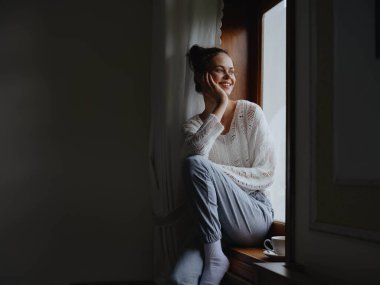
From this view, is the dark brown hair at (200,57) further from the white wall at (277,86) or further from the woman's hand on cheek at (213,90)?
the white wall at (277,86)

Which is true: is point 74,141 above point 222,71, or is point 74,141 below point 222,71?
below

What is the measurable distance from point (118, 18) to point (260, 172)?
4.50 ft

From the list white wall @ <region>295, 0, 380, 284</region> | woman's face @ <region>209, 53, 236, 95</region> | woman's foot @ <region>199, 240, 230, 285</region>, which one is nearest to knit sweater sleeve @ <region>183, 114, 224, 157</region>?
woman's face @ <region>209, 53, 236, 95</region>

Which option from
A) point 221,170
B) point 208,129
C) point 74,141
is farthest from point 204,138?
point 74,141

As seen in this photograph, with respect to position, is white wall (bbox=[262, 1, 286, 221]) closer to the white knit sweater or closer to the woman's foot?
the white knit sweater

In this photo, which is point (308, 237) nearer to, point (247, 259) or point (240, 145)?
point (247, 259)

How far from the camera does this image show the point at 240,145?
2.10m

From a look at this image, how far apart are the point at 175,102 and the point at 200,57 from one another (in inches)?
10.0

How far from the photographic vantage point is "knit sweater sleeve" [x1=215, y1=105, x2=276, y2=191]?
197 centimetres

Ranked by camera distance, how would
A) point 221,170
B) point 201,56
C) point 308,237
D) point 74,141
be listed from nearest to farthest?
point 308,237 < point 221,170 < point 201,56 < point 74,141

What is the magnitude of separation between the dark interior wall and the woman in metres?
0.68

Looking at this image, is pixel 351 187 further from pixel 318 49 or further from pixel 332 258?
pixel 318 49

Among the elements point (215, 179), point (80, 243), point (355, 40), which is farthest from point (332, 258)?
point (80, 243)

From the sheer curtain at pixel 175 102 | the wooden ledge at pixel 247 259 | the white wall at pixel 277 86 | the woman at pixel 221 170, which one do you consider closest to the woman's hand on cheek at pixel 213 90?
the woman at pixel 221 170
